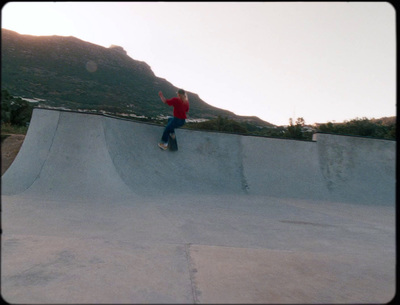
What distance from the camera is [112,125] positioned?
7270 mm

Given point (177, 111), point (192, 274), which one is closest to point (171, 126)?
point (177, 111)

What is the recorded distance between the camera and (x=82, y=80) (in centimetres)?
5666

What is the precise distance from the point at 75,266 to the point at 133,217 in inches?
72.0

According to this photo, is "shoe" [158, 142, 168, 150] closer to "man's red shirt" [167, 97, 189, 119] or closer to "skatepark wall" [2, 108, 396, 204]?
"skatepark wall" [2, 108, 396, 204]

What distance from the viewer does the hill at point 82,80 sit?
148 feet

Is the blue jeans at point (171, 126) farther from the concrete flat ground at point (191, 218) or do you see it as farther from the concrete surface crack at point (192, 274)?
the concrete surface crack at point (192, 274)

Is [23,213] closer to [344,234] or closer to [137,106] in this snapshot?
[344,234]

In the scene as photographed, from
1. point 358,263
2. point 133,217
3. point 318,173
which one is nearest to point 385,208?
point 318,173

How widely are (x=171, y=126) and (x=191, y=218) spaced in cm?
372

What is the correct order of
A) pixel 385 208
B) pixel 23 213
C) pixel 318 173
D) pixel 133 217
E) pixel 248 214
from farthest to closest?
pixel 318 173 < pixel 385 208 < pixel 248 214 < pixel 133 217 < pixel 23 213

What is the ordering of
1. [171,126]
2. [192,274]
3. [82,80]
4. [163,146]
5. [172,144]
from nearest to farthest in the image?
[192,274] < [171,126] < [163,146] < [172,144] < [82,80]

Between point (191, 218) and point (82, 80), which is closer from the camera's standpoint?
point (191, 218)

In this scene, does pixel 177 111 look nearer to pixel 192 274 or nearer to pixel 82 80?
pixel 192 274

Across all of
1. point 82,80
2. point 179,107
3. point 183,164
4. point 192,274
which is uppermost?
point 82,80
